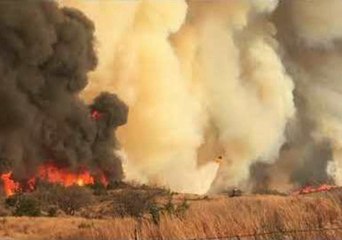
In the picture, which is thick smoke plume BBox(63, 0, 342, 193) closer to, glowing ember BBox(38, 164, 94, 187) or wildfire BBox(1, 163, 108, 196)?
wildfire BBox(1, 163, 108, 196)

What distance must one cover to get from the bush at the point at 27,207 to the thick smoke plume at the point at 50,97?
187 inches

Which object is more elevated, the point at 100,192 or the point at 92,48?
the point at 92,48

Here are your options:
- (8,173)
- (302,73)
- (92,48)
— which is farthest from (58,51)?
(302,73)

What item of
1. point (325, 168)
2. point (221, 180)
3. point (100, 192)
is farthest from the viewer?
point (325, 168)

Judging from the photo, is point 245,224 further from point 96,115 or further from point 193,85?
A: point 193,85

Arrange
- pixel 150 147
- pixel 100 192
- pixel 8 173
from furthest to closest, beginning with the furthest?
pixel 150 147, pixel 8 173, pixel 100 192

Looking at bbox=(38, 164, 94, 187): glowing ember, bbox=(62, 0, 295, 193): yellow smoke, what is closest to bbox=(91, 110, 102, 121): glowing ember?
bbox=(62, 0, 295, 193): yellow smoke

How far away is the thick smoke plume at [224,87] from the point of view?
37625 mm

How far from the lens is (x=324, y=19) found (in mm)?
44281

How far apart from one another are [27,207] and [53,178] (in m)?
7.77

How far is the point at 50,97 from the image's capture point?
35.0 m

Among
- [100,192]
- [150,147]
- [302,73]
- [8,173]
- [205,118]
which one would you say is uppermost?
[302,73]

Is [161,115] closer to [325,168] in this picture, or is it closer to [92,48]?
[92,48]

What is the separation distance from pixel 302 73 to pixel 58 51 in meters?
16.6
